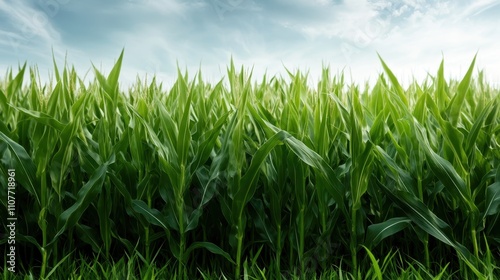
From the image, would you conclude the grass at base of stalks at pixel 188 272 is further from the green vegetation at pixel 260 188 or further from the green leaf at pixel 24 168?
the green leaf at pixel 24 168

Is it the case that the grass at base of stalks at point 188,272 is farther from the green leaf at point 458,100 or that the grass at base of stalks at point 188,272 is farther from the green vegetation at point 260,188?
the green leaf at point 458,100

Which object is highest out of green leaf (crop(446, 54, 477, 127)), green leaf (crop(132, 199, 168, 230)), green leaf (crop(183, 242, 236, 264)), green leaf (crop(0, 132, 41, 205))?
green leaf (crop(446, 54, 477, 127))

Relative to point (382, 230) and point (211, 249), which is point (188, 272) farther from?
point (382, 230)

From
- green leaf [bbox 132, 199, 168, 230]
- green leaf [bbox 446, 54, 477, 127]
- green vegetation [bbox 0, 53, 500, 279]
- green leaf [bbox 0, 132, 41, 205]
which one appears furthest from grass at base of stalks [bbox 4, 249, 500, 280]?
green leaf [bbox 446, 54, 477, 127]

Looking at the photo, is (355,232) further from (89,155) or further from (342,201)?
(89,155)

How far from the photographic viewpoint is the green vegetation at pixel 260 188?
2062 millimetres

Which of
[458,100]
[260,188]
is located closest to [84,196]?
[260,188]

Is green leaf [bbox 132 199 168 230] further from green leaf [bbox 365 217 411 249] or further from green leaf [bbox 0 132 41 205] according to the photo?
green leaf [bbox 365 217 411 249]

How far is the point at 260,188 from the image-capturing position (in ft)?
7.48

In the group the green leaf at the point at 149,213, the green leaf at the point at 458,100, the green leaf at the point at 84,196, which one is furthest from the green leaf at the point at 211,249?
the green leaf at the point at 458,100

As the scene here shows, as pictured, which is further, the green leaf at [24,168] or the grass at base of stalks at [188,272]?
the green leaf at [24,168]

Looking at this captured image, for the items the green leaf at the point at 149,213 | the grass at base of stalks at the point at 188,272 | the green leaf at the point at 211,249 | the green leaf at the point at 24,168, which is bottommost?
the grass at base of stalks at the point at 188,272

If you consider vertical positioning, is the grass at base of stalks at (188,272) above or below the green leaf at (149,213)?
below

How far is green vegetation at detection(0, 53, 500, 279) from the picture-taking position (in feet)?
6.77
